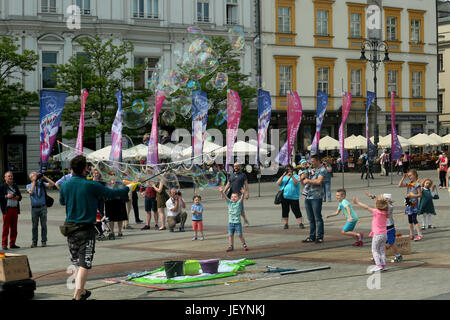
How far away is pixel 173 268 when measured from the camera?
34.9ft

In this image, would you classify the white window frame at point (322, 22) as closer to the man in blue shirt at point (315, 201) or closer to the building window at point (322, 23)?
the building window at point (322, 23)

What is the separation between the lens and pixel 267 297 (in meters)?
9.01

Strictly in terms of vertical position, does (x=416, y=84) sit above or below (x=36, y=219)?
above

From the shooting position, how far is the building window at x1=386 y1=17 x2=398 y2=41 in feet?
188

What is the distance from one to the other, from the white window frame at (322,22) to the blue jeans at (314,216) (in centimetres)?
4110

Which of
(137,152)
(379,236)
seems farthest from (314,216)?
(137,152)

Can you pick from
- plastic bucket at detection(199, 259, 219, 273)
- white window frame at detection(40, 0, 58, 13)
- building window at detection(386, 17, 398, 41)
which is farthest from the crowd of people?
building window at detection(386, 17, 398, 41)

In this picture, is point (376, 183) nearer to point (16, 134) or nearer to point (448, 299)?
point (16, 134)

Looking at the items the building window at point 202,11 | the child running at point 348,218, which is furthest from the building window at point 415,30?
the child running at point 348,218

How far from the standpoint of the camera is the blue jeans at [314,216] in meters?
14.6

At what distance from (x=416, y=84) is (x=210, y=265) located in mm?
51565

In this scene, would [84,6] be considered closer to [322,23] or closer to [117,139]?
[117,139]

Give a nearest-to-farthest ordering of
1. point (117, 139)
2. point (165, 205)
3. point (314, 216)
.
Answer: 1. point (314, 216)
2. point (165, 205)
3. point (117, 139)

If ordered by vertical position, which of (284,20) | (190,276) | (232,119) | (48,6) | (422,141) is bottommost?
(190,276)
